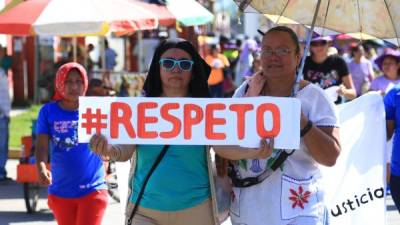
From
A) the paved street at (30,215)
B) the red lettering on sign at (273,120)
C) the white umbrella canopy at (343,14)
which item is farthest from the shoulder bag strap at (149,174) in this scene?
the paved street at (30,215)

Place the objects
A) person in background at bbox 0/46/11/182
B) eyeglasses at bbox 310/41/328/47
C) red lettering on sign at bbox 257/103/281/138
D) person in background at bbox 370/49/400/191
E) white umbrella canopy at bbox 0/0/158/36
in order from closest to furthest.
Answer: red lettering on sign at bbox 257/103/281/138 < white umbrella canopy at bbox 0/0/158/36 < eyeglasses at bbox 310/41/328/47 < person in background at bbox 370/49/400/191 < person in background at bbox 0/46/11/182

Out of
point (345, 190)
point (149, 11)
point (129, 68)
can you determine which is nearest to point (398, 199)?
point (345, 190)

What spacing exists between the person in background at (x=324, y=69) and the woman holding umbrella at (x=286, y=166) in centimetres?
449

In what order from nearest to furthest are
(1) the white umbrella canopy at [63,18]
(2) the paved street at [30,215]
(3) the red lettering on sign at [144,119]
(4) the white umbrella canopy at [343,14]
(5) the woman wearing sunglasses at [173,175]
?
(3) the red lettering on sign at [144,119]
(5) the woman wearing sunglasses at [173,175]
(4) the white umbrella canopy at [343,14]
(1) the white umbrella canopy at [63,18]
(2) the paved street at [30,215]

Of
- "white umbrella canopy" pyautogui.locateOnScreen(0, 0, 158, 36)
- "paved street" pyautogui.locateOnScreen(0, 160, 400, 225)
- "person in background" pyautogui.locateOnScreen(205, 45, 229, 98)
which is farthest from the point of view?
"person in background" pyautogui.locateOnScreen(205, 45, 229, 98)

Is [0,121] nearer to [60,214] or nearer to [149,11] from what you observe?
[149,11]

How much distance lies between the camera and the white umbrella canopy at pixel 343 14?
4754mm

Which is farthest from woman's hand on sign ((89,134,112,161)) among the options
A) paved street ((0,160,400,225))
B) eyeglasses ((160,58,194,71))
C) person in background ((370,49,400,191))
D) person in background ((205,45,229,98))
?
person in background ((205,45,229,98))

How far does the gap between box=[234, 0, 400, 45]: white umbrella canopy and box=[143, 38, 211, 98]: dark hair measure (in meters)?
0.63

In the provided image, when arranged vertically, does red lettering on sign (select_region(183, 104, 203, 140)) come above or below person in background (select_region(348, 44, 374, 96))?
above

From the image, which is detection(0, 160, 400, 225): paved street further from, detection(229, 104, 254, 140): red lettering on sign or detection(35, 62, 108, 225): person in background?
detection(229, 104, 254, 140): red lettering on sign

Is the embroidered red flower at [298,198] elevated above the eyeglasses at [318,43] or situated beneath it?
situated beneath

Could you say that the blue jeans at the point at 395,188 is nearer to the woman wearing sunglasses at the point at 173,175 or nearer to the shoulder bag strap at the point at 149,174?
the woman wearing sunglasses at the point at 173,175

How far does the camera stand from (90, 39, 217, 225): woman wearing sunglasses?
4.21m
